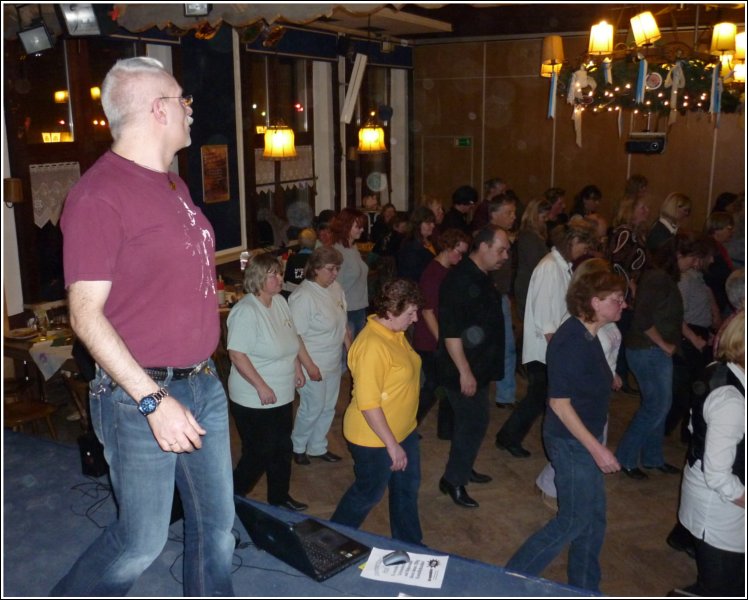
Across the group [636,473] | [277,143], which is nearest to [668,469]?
[636,473]

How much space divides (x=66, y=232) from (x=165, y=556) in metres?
1.67

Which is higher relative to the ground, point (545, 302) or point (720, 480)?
point (545, 302)

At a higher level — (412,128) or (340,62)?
(340,62)

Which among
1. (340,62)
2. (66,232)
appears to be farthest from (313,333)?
(340,62)

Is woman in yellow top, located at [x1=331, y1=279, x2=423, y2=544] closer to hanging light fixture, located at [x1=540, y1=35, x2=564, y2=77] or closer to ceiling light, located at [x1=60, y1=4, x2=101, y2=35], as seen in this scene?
ceiling light, located at [x1=60, y1=4, x2=101, y2=35]

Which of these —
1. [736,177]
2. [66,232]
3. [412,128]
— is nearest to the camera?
[66,232]

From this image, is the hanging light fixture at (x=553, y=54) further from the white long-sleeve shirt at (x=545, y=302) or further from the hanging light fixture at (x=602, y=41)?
the white long-sleeve shirt at (x=545, y=302)

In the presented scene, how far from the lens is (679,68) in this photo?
15.7ft

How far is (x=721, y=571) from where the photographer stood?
266cm

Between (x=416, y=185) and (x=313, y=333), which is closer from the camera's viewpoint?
(x=313, y=333)

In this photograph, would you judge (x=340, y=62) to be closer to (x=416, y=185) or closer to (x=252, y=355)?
(x=416, y=185)

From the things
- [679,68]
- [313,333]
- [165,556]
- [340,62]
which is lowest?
[165,556]

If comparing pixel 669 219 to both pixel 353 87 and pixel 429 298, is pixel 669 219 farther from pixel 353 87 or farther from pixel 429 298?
pixel 353 87

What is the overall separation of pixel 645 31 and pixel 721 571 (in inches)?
152
